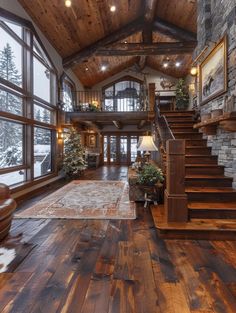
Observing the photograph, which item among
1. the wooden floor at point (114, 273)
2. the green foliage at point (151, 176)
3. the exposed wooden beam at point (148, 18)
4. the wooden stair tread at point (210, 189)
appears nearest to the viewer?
the wooden floor at point (114, 273)

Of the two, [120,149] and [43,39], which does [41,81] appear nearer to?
[43,39]

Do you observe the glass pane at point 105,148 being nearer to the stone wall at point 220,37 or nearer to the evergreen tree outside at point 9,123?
the evergreen tree outside at point 9,123

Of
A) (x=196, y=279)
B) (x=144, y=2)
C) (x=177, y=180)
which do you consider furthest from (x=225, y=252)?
(x=144, y=2)

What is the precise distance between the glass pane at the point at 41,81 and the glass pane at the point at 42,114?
1.19 ft

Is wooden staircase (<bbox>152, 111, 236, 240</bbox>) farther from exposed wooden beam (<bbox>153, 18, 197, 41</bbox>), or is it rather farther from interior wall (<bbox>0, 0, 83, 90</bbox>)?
exposed wooden beam (<bbox>153, 18, 197, 41</bbox>)

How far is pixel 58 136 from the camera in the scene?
7.91 m

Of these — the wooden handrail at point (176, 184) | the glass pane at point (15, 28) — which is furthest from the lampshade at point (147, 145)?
the glass pane at point (15, 28)

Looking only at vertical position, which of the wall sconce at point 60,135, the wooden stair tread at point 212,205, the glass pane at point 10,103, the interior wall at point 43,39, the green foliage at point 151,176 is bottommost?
the wooden stair tread at point 212,205

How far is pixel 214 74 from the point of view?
4484mm

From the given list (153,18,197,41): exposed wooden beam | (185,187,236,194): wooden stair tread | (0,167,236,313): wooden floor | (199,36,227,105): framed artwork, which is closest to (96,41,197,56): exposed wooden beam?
(153,18,197,41): exposed wooden beam

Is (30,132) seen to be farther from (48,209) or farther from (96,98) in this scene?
(96,98)

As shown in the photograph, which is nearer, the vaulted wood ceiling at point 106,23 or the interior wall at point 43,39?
the interior wall at point 43,39

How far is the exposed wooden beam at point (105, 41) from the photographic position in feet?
27.6

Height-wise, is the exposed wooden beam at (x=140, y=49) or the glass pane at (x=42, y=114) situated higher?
the exposed wooden beam at (x=140, y=49)
